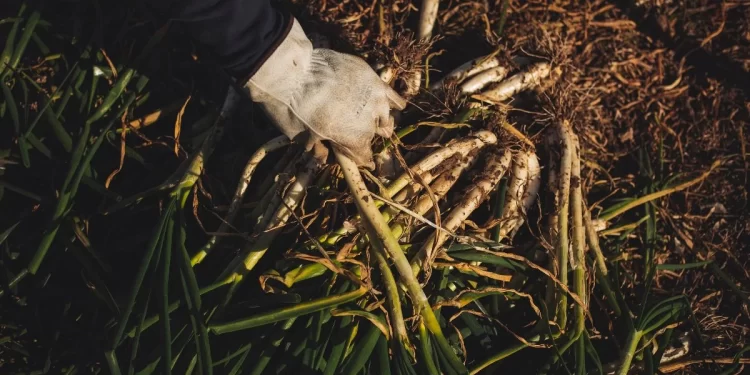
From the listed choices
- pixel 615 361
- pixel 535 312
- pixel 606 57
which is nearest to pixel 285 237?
pixel 535 312

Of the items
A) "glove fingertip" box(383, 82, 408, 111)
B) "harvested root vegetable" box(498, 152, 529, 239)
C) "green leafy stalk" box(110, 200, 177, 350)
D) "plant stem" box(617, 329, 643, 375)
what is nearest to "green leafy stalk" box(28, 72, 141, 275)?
Result: "green leafy stalk" box(110, 200, 177, 350)

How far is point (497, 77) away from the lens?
1.80 metres

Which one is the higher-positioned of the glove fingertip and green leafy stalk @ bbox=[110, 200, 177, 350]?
the glove fingertip

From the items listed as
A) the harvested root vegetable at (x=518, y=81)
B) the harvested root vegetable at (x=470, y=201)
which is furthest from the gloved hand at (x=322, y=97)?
the harvested root vegetable at (x=518, y=81)

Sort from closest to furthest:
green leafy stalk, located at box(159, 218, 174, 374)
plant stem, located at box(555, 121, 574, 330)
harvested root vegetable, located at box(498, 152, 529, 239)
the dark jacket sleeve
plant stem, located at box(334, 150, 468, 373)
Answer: the dark jacket sleeve
green leafy stalk, located at box(159, 218, 174, 374)
plant stem, located at box(334, 150, 468, 373)
plant stem, located at box(555, 121, 574, 330)
harvested root vegetable, located at box(498, 152, 529, 239)

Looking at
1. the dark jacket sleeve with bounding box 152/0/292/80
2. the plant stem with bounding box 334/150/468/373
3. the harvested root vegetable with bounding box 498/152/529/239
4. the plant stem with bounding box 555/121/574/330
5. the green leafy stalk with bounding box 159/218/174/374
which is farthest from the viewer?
the harvested root vegetable with bounding box 498/152/529/239

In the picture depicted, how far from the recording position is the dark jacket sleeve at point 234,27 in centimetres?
125

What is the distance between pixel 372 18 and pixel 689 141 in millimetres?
1173

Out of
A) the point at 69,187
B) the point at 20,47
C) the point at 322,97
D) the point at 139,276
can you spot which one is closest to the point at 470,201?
the point at 322,97

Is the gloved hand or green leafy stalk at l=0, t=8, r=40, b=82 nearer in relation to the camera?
the gloved hand

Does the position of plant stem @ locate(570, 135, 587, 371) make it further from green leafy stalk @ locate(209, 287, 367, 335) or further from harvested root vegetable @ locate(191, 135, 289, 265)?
harvested root vegetable @ locate(191, 135, 289, 265)

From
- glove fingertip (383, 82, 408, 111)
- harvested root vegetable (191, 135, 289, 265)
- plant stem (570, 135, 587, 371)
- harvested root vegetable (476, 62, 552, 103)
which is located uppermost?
glove fingertip (383, 82, 408, 111)

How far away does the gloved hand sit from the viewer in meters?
1.45

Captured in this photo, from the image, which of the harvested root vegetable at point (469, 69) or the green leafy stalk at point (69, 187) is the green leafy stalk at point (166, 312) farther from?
the harvested root vegetable at point (469, 69)
